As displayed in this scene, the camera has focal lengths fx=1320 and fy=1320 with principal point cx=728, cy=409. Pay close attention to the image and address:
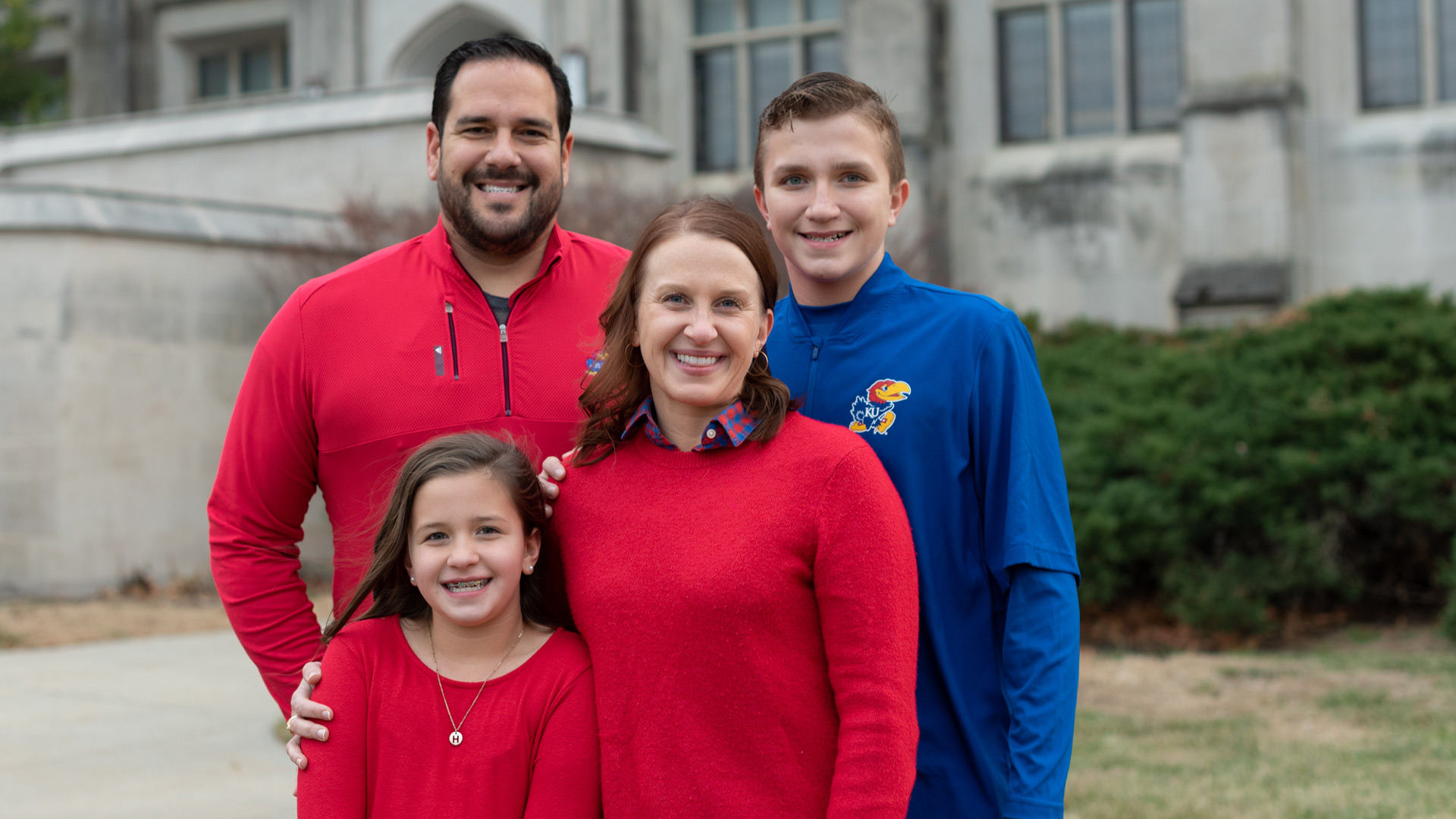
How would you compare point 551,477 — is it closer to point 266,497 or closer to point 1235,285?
point 266,497

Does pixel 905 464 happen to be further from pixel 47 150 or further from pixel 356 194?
pixel 47 150

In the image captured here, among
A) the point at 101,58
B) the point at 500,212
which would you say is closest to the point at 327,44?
the point at 101,58

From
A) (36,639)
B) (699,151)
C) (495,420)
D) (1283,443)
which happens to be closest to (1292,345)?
(1283,443)

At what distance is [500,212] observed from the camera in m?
2.78

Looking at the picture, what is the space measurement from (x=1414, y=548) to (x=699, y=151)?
43.2 ft

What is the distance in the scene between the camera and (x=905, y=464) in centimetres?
224

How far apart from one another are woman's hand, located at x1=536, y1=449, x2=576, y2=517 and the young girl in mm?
19

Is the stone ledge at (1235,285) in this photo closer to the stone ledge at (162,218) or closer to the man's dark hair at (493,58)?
the stone ledge at (162,218)

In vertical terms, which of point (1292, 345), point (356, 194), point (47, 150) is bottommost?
point (1292, 345)

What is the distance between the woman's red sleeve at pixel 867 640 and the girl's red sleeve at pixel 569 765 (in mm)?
421

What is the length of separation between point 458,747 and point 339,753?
0.65ft

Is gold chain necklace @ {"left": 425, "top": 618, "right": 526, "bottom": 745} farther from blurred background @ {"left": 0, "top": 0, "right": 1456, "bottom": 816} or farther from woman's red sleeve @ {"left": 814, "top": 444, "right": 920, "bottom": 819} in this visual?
blurred background @ {"left": 0, "top": 0, "right": 1456, "bottom": 816}

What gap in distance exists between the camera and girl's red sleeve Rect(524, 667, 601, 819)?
2.17m

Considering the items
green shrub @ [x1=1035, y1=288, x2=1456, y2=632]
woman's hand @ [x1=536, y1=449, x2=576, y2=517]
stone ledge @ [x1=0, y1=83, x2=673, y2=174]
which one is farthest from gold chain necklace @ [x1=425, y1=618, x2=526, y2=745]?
stone ledge @ [x1=0, y1=83, x2=673, y2=174]
